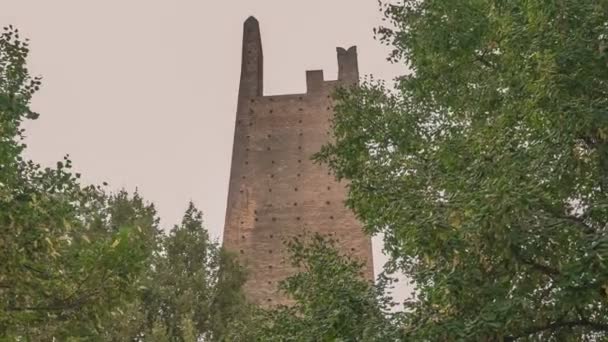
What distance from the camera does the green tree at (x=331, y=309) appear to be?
5402 mm

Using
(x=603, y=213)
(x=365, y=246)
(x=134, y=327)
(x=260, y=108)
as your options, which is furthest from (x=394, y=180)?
(x=260, y=108)

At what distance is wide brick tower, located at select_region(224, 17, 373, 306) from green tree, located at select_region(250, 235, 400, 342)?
13490 mm

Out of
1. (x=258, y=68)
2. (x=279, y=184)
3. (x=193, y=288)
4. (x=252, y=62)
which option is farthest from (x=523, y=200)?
(x=252, y=62)

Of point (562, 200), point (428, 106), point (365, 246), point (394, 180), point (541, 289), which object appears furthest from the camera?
point (365, 246)

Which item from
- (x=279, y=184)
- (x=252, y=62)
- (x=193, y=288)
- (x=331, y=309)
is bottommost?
(x=331, y=309)

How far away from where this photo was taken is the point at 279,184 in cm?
2327

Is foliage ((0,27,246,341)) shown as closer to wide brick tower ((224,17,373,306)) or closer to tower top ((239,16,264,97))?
wide brick tower ((224,17,373,306))

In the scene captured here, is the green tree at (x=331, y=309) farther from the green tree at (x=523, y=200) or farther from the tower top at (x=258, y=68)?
the tower top at (x=258, y=68)

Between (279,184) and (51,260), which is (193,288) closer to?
(51,260)

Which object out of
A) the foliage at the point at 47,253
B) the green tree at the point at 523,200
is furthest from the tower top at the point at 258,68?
the foliage at the point at 47,253

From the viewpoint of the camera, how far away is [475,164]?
18.1 feet

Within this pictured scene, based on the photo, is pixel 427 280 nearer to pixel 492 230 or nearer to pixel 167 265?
pixel 492 230

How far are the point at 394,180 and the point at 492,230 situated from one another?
1679mm

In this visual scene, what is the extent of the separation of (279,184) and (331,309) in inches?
698
